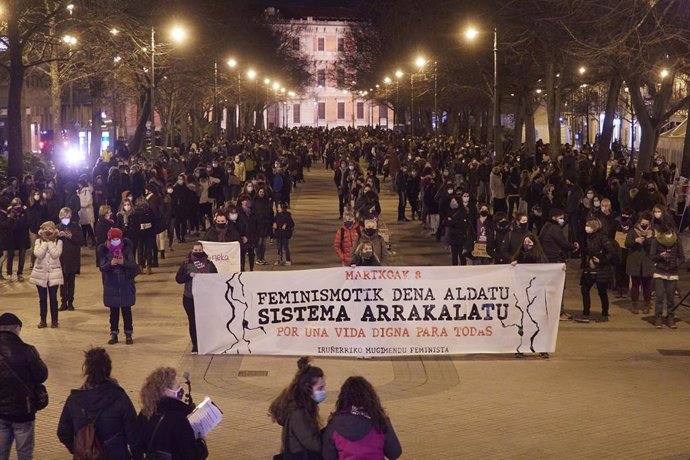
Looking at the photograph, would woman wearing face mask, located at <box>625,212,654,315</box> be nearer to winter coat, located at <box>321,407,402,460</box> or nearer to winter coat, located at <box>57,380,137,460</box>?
winter coat, located at <box>321,407,402,460</box>

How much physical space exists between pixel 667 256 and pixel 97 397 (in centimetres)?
1067

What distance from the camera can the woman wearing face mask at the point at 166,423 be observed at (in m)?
7.77

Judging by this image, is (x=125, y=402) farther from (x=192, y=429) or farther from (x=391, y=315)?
(x=391, y=315)

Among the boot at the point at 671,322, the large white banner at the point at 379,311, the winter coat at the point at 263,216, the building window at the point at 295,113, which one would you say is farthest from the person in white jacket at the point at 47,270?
the building window at the point at 295,113

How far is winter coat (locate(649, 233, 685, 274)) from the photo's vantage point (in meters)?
17.0

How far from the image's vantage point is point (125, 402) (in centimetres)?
825

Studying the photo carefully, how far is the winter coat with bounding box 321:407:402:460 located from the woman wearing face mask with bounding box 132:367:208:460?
901 mm

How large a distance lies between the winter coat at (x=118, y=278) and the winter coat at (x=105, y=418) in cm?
735

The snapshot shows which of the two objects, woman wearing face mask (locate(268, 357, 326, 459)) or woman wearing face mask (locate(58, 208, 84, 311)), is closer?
woman wearing face mask (locate(268, 357, 326, 459))

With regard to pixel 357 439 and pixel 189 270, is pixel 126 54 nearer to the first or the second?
pixel 189 270

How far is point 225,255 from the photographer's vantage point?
1891cm

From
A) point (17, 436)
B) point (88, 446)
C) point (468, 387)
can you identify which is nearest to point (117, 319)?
point (468, 387)

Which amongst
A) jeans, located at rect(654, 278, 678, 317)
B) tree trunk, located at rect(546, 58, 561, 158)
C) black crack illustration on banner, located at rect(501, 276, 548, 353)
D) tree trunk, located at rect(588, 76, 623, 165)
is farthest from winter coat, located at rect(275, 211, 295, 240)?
tree trunk, located at rect(546, 58, 561, 158)

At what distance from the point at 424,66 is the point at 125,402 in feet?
201
